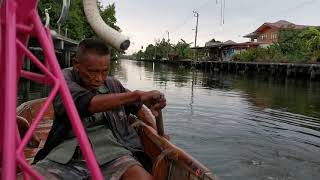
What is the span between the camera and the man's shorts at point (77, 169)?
108 inches

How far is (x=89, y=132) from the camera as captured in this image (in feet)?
9.71

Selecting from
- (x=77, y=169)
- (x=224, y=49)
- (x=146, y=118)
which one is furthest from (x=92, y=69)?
(x=224, y=49)

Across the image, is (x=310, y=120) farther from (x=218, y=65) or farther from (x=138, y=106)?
(x=218, y=65)

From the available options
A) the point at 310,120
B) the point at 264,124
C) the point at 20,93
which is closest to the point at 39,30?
the point at 264,124

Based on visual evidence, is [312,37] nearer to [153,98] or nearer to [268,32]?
[268,32]

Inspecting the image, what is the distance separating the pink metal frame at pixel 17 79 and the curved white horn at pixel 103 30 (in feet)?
0.77

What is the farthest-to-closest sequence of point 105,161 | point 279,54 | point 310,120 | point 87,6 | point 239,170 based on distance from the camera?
point 279,54 → point 310,120 → point 239,170 → point 105,161 → point 87,6

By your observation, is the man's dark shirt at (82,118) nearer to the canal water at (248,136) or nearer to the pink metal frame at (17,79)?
the pink metal frame at (17,79)

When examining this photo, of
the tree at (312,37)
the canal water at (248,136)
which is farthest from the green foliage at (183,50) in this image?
the canal water at (248,136)

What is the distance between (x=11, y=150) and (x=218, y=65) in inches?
2217

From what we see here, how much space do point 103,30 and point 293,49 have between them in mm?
48762

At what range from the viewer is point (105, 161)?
9.46ft

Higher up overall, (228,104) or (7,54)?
(7,54)

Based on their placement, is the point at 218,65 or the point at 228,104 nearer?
the point at 228,104
